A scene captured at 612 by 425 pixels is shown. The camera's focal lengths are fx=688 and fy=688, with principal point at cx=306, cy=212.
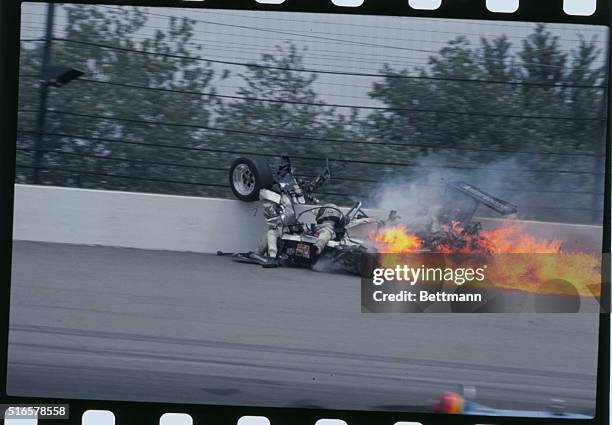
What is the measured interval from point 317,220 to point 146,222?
0.88 metres

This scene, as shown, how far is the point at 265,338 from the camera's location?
3484mm

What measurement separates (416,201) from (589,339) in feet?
3.79

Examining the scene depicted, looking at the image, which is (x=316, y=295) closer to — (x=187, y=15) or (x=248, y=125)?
(x=248, y=125)

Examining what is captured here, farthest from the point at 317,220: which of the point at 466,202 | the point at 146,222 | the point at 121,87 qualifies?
the point at 121,87

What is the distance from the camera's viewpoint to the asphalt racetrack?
3469 millimetres

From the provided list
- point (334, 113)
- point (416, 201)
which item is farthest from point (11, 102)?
point (416, 201)

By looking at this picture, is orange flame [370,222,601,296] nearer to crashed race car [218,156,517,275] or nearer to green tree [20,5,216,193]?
crashed race car [218,156,517,275]

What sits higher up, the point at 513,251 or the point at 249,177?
the point at 249,177

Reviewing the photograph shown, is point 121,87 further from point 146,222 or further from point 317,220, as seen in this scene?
point 317,220

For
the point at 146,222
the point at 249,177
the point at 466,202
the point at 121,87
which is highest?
the point at 121,87

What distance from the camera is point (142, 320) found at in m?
3.49

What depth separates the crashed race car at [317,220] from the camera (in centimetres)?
342

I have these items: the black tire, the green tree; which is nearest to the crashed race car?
the black tire

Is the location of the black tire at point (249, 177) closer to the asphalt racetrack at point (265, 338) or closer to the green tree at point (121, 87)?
the green tree at point (121, 87)
